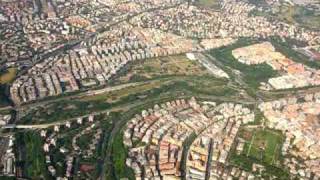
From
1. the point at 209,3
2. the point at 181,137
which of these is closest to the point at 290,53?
the point at 209,3

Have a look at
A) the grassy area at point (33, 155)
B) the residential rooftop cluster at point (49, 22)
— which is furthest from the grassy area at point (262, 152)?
the residential rooftop cluster at point (49, 22)

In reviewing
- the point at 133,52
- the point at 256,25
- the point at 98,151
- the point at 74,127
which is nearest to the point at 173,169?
the point at 98,151

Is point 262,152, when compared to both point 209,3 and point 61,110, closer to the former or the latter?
point 61,110

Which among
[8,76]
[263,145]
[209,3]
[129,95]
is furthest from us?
[209,3]

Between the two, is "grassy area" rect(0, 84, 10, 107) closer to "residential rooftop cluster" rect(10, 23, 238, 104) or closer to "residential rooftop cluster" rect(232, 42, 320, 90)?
"residential rooftop cluster" rect(10, 23, 238, 104)

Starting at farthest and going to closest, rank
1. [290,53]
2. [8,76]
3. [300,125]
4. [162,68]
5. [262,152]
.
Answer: [290,53], [162,68], [8,76], [300,125], [262,152]

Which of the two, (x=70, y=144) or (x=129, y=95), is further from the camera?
(x=129, y=95)

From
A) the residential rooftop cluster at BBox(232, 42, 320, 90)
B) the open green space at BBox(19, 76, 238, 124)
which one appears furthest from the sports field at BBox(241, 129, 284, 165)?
the residential rooftop cluster at BBox(232, 42, 320, 90)

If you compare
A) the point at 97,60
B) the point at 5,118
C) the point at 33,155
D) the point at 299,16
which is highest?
the point at 299,16
